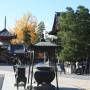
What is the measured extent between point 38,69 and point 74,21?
59.0 ft

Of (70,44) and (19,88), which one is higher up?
(70,44)

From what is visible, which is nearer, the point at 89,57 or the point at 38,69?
the point at 38,69

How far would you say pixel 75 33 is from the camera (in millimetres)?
39562

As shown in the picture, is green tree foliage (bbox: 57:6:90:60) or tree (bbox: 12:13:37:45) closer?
green tree foliage (bbox: 57:6:90:60)

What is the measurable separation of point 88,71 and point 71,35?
12.7 feet

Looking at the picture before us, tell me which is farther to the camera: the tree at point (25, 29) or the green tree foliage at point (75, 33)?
the tree at point (25, 29)

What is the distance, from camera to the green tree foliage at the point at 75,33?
129 feet

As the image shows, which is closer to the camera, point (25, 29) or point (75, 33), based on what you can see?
point (75, 33)

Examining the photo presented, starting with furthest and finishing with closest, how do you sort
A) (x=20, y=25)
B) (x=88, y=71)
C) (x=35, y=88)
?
1. (x=20, y=25)
2. (x=88, y=71)
3. (x=35, y=88)

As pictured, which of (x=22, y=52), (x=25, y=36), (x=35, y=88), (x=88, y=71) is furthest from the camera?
(x=25, y=36)

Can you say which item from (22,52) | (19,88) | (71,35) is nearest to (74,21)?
(71,35)

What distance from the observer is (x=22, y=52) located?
233 feet

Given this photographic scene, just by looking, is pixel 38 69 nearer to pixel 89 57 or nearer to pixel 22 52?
pixel 89 57

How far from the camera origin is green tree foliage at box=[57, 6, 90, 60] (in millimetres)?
39250
